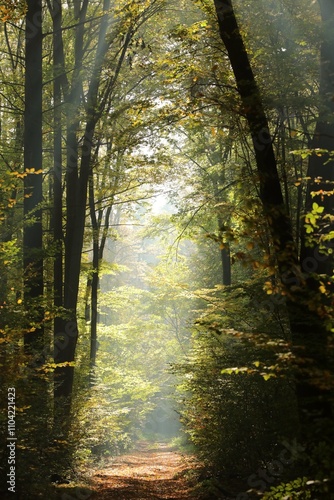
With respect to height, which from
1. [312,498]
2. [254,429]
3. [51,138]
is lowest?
[254,429]

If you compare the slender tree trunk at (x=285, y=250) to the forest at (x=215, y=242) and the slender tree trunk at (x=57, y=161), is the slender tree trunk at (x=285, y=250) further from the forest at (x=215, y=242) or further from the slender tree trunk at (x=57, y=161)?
the slender tree trunk at (x=57, y=161)

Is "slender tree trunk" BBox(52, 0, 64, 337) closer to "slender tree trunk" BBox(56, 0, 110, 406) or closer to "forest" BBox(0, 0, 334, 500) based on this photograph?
"forest" BBox(0, 0, 334, 500)

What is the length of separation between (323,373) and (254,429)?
5371mm

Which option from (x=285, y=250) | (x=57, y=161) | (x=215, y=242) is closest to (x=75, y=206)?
(x=57, y=161)

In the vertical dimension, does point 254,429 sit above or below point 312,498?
below

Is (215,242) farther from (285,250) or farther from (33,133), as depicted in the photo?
(285,250)

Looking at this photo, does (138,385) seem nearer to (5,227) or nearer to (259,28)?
(5,227)

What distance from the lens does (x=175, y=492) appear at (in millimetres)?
9750

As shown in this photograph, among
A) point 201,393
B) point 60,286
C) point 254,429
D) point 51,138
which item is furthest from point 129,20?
point 254,429

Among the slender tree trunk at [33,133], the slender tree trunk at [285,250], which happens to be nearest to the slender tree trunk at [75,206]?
the slender tree trunk at [33,133]

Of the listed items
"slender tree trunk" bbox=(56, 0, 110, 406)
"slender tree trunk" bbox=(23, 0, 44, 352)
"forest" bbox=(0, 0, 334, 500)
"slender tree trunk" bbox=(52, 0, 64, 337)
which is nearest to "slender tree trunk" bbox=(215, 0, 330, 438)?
"forest" bbox=(0, 0, 334, 500)

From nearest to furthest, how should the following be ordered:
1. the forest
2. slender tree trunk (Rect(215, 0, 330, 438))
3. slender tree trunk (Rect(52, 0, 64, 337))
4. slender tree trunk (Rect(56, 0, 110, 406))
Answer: slender tree trunk (Rect(215, 0, 330, 438)) → the forest → slender tree trunk (Rect(56, 0, 110, 406)) → slender tree trunk (Rect(52, 0, 64, 337))

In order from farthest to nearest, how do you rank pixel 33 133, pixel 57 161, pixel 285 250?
pixel 57 161, pixel 33 133, pixel 285 250

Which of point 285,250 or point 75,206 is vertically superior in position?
point 75,206
